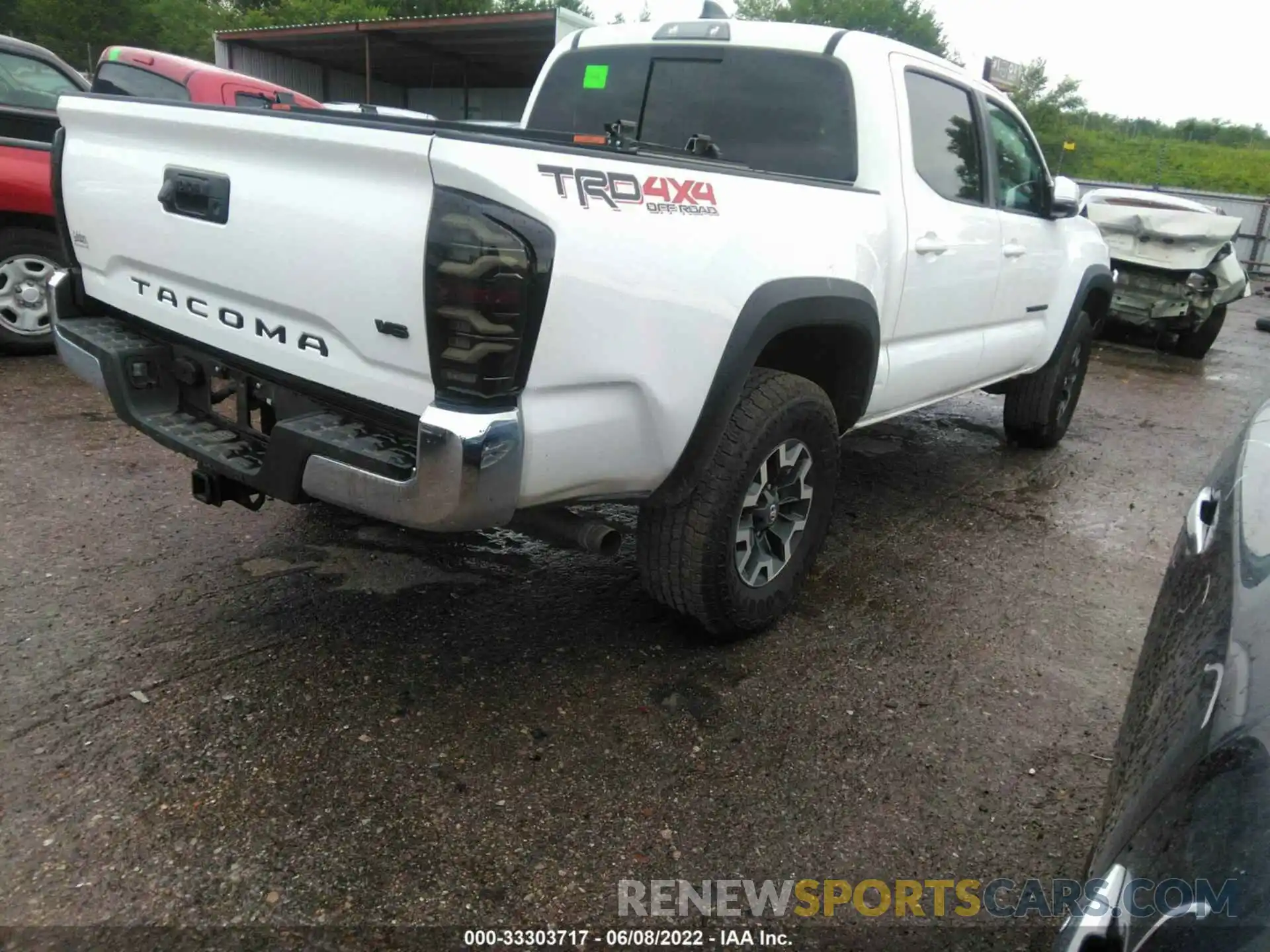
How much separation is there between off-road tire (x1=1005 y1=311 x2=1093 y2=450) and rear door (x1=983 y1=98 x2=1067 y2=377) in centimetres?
35

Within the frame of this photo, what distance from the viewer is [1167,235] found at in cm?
994

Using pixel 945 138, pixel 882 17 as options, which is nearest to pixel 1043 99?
pixel 882 17

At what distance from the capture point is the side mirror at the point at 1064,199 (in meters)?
4.78

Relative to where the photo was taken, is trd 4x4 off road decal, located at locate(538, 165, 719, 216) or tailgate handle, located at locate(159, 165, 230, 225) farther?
tailgate handle, located at locate(159, 165, 230, 225)

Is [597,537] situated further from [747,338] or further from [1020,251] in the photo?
[1020,251]

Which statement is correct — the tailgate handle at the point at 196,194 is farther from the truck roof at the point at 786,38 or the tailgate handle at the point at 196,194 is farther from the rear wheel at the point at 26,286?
the rear wheel at the point at 26,286

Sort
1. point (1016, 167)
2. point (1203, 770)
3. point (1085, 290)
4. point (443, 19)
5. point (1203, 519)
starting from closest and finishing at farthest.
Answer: point (1203, 770) < point (1203, 519) < point (1016, 167) < point (1085, 290) < point (443, 19)

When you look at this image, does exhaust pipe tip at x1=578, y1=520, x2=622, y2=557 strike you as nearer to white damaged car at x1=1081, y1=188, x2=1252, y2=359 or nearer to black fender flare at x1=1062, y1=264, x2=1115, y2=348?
black fender flare at x1=1062, y1=264, x2=1115, y2=348

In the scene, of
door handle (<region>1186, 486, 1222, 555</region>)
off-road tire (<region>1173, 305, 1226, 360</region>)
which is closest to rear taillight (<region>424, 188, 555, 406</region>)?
door handle (<region>1186, 486, 1222, 555</region>)

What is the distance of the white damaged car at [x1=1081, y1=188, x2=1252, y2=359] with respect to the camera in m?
9.94

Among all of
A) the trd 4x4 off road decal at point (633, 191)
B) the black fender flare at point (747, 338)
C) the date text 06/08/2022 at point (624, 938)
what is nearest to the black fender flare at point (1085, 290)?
the black fender flare at point (747, 338)

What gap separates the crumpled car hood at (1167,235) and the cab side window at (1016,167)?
5.58 meters

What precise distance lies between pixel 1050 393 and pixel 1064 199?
4.08 ft

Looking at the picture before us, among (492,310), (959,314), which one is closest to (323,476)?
(492,310)
